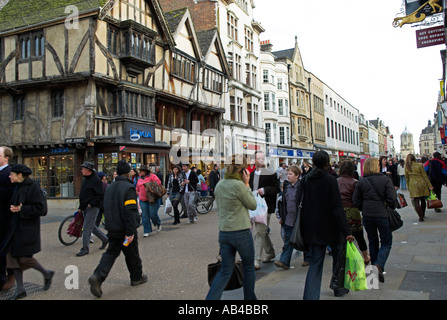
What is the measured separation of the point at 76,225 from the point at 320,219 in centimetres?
604

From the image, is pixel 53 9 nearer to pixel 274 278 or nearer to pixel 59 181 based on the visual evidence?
pixel 59 181

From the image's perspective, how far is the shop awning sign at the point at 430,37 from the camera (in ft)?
50.8

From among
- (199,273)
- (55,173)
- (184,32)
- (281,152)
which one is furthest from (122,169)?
(281,152)

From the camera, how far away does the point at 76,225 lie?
8438 millimetres

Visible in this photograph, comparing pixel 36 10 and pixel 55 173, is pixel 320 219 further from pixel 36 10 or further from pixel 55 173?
pixel 36 10

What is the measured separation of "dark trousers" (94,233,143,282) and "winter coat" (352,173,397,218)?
3.36m

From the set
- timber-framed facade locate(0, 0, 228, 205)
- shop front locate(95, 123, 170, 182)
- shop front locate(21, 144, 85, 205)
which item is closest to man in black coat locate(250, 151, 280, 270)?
shop front locate(95, 123, 170, 182)

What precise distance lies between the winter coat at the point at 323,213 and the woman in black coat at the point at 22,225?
3530mm

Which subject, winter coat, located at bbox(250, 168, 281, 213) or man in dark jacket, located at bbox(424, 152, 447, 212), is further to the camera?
man in dark jacket, located at bbox(424, 152, 447, 212)

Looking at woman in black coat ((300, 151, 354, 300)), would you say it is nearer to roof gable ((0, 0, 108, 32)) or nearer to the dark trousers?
the dark trousers

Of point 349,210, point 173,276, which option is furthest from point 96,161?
point 349,210

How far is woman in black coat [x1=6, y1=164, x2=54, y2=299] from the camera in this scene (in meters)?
5.06

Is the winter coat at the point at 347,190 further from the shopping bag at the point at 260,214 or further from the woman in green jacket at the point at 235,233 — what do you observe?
the woman in green jacket at the point at 235,233
